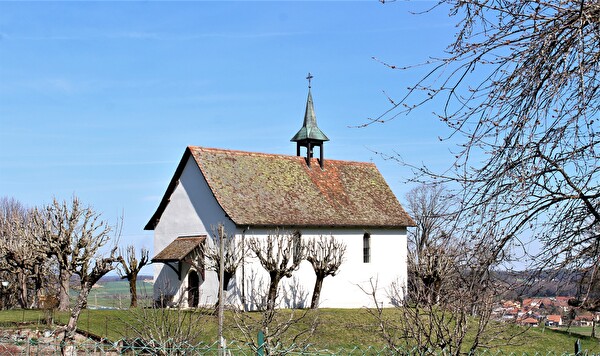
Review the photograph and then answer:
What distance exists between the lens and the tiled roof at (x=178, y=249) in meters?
32.6

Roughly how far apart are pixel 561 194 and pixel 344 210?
30.6 meters

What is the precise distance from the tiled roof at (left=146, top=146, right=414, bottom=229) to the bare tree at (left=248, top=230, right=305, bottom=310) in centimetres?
80

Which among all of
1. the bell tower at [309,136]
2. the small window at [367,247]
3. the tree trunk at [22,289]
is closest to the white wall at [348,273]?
the small window at [367,247]

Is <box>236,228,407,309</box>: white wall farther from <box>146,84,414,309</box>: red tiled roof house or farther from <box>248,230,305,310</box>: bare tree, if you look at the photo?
<box>248,230,305,310</box>: bare tree

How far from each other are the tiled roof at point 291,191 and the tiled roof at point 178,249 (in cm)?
245

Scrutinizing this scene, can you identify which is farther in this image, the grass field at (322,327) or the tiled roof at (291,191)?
the tiled roof at (291,191)

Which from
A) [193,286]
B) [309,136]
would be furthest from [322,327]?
[309,136]

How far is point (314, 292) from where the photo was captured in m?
33.3

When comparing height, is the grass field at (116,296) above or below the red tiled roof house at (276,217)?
below

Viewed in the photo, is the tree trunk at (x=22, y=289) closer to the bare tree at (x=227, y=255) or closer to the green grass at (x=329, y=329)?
the green grass at (x=329, y=329)

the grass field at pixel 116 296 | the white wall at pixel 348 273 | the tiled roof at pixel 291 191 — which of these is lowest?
the grass field at pixel 116 296

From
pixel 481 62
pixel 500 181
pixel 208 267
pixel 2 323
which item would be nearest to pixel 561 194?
pixel 500 181

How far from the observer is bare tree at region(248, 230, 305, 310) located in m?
31.1

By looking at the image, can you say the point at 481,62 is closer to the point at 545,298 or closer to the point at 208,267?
the point at 545,298
